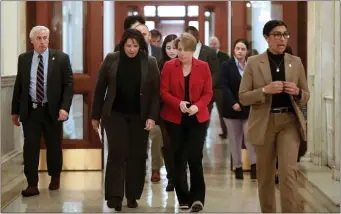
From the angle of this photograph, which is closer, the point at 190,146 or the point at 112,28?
the point at 190,146

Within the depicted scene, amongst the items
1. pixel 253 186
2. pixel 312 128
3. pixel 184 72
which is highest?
pixel 184 72

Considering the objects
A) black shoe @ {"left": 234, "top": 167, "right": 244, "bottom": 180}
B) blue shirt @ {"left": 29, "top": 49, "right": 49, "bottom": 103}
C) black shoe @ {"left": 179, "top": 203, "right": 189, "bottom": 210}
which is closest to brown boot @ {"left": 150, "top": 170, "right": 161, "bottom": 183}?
black shoe @ {"left": 234, "top": 167, "right": 244, "bottom": 180}

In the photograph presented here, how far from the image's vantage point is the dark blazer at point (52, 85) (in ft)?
17.9

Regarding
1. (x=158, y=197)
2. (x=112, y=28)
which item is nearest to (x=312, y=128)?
(x=158, y=197)

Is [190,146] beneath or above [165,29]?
beneath

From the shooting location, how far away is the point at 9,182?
5.94m

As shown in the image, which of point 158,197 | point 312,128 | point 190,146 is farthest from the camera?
point 312,128

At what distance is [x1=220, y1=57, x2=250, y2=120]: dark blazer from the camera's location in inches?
244

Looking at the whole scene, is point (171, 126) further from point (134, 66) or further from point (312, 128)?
point (312, 128)

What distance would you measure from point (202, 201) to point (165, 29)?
10.7 metres

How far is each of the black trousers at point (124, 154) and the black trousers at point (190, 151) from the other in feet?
0.88

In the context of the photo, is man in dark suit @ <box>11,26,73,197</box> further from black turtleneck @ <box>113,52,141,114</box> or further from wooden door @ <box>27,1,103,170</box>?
wooden door @ <box>27,1,103,170</box>

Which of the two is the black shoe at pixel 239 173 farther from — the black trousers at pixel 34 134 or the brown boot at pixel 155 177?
the black trousers at pixel 34 134

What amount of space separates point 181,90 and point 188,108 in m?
0.19
